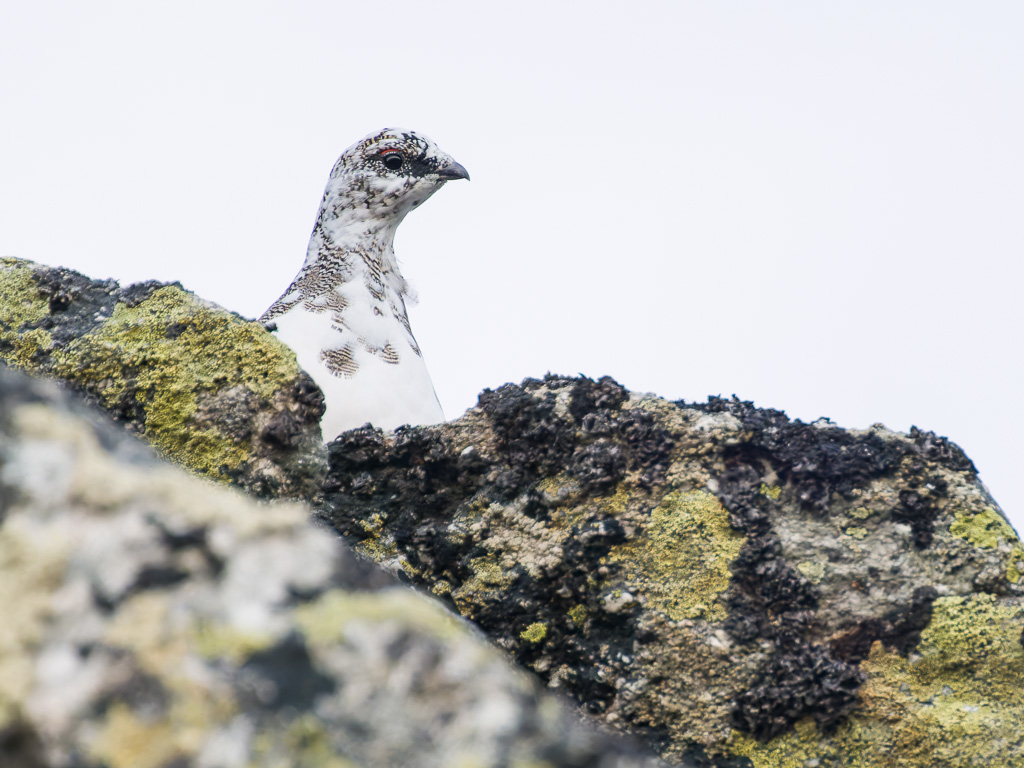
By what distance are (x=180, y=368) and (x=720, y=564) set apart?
6.55ft

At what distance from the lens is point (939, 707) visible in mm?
3012

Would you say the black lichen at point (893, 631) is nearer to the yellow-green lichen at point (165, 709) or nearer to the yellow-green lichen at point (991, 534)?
the yellow-green lichen at point (991, 534)

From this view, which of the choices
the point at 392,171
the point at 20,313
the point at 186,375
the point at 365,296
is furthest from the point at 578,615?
the point at 392,171

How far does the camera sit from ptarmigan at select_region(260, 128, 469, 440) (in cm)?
523

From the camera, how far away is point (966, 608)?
10.2 feet

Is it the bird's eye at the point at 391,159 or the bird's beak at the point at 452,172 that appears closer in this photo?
the bird's eye at the point at 391,159

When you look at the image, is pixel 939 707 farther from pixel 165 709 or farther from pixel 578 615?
pixel 165 709

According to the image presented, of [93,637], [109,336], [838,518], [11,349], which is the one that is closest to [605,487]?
[838,518]

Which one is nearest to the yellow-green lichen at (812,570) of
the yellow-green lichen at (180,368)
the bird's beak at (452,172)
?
the yellow-green lichen at (180,368)

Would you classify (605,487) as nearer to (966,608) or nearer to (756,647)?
(756,647)

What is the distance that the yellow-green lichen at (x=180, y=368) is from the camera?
3402 millimetres

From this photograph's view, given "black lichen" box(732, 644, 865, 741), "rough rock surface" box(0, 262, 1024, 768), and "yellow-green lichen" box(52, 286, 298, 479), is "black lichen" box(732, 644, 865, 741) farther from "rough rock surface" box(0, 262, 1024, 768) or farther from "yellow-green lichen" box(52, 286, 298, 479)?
"yellow-green lichen" box(52, 286, 298, 479)

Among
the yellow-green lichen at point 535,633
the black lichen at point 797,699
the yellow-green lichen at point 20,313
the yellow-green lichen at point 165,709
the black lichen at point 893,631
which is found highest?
the yellow-green lichen at point 20,313

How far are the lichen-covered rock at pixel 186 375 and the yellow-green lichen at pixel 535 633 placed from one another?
92 cm
